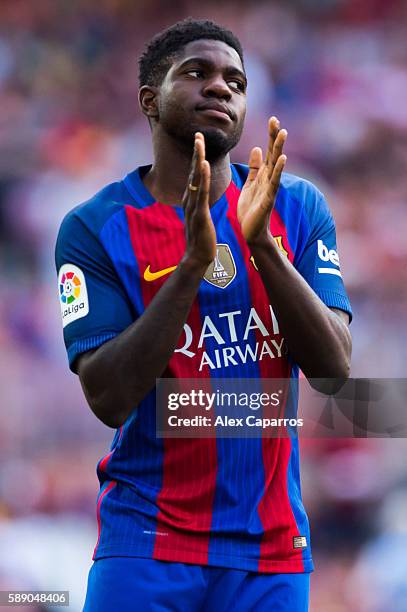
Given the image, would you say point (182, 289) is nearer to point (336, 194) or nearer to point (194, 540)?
point (194, 540)

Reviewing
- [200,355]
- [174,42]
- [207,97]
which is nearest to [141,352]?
[200,355]

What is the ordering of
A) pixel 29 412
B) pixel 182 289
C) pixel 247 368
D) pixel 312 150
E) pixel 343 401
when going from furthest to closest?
pixel 312 150 < pixel 29 412 < pixel 343 401 < pixel 247 368 < pixel 182 289

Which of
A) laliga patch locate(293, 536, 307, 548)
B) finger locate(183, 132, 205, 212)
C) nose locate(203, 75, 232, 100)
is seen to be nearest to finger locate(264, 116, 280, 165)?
finger locate(183, 132, 205, 212)

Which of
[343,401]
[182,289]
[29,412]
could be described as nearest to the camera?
[182,289]

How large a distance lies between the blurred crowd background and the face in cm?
298

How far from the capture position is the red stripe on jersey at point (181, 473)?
2.52 metres

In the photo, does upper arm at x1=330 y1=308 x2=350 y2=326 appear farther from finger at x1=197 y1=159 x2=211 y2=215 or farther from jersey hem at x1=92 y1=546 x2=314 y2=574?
jersey hem at x1=92 y1=546 x2=314 y2=574

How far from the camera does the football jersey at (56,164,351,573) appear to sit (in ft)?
8.35

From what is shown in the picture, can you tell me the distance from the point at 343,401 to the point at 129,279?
0.88m

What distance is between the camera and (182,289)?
247cm

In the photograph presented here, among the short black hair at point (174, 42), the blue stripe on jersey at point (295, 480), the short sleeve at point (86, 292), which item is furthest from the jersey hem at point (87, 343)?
the short black hair at point (174, 42)

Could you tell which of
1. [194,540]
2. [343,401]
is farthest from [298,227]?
[194,540]

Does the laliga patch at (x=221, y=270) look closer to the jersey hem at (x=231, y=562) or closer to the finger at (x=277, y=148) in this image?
the finger at (x=277, y=148)

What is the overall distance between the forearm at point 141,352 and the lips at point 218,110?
506 millimetres
